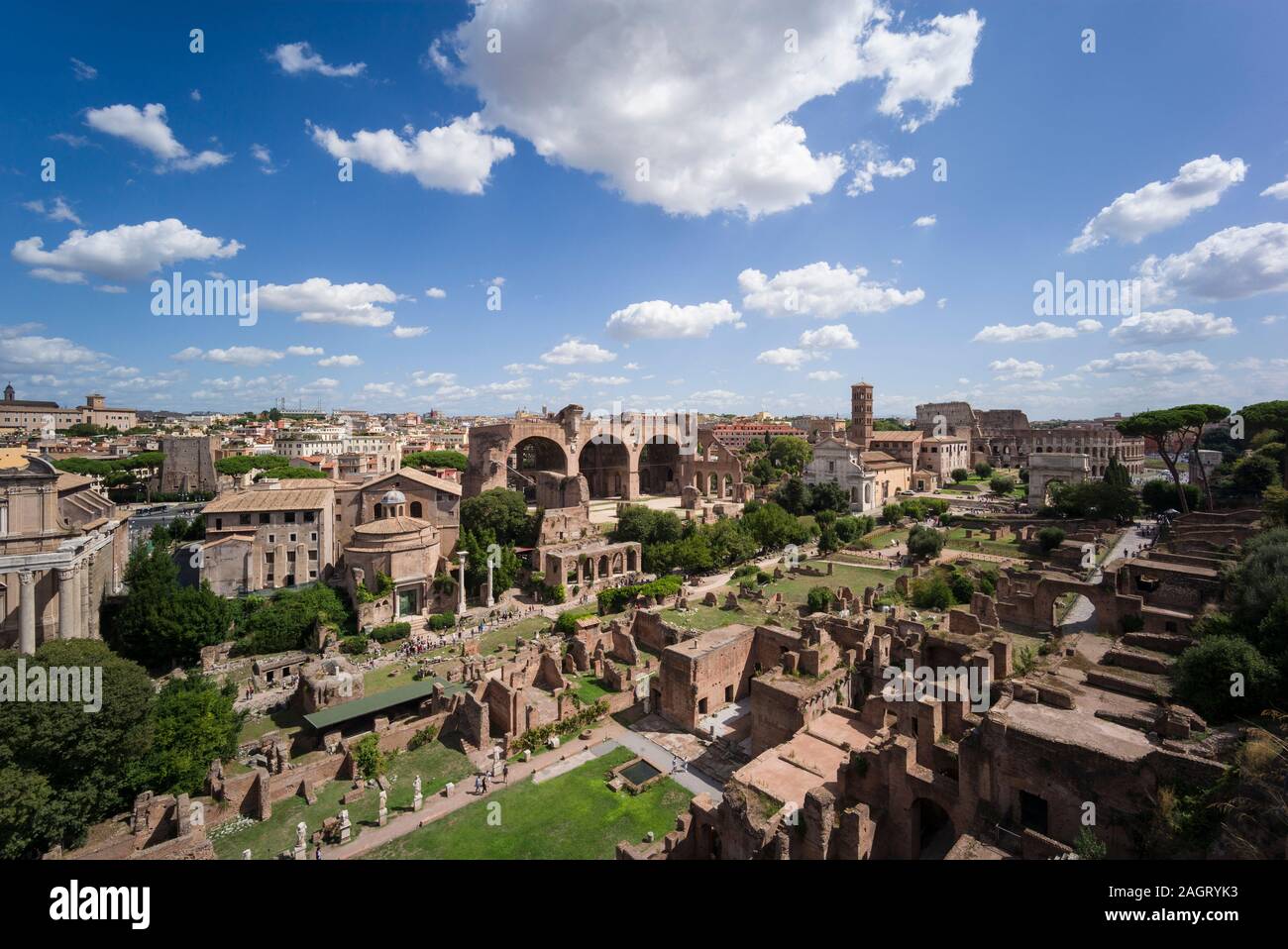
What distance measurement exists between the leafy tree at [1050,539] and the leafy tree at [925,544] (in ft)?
19.5

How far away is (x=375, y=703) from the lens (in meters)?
19.6

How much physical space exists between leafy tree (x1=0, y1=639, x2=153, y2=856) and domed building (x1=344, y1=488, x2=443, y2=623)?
12.8 metres

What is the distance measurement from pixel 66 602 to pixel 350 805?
15313 millimetres

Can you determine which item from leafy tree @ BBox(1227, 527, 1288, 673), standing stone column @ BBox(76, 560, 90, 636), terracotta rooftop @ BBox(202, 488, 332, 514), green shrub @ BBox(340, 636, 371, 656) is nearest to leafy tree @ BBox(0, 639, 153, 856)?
standing stone column @ BBox(76, 560, 90, 636)

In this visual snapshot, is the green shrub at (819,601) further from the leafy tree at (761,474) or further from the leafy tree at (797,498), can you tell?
the leafy tree at (761,474)

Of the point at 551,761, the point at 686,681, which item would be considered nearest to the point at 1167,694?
the point at 686,681

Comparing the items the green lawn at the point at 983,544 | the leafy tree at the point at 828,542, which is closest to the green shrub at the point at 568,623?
the leafy tree at the point at 828,542

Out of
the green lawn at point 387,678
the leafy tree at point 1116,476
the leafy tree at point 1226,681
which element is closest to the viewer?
the leafy tree at point 1226,681

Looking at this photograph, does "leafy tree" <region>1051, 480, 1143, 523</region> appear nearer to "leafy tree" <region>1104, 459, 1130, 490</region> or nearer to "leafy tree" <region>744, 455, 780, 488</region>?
"leafy tree" <region>1104, 459, 1130, 490</region>

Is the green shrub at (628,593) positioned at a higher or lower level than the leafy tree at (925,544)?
lower

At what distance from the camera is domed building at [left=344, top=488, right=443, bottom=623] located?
1142 inches

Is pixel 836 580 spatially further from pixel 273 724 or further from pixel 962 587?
pixel 273 724

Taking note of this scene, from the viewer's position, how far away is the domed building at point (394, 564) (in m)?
29.0
